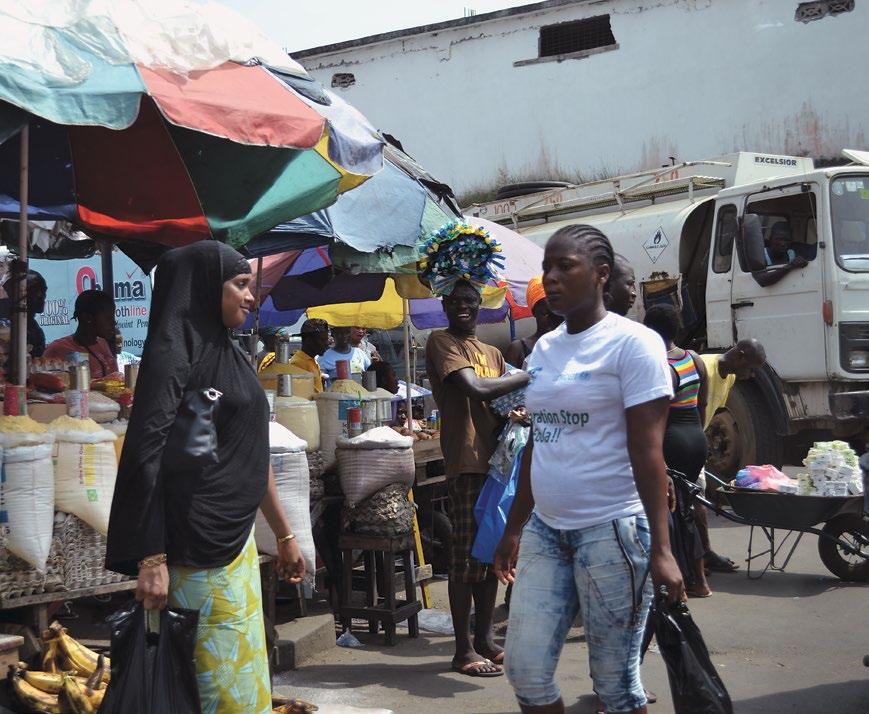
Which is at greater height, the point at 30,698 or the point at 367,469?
the point at 367,469

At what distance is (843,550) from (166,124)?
5.09 metres

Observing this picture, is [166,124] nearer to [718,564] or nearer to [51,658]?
[51,658]

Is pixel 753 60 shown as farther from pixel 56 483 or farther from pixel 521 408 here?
pixel 56 483

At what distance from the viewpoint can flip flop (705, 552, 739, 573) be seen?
773cm

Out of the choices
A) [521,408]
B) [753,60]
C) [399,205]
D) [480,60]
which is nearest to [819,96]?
[753,60]

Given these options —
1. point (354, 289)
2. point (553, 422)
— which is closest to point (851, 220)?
point (354, 289)

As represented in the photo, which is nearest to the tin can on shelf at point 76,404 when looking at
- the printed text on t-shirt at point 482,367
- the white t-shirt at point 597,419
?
the printed text on t-shirt at point 482,367

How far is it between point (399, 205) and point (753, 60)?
13.7 metres

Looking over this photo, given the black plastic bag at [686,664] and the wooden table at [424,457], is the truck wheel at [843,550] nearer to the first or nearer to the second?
the wooden table at [424,457]

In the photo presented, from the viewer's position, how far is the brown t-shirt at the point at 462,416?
205 inches

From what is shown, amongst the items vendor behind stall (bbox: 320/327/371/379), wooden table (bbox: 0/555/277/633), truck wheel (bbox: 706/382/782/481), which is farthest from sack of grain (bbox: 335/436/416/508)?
truck wheel (bbox: 706/382/782/481)

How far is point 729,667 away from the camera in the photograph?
5410 millimetres

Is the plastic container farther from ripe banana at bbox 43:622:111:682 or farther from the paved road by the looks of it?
ripe banana at bbox 43:622:111:682

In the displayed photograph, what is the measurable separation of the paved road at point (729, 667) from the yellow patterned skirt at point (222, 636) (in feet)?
5.32
